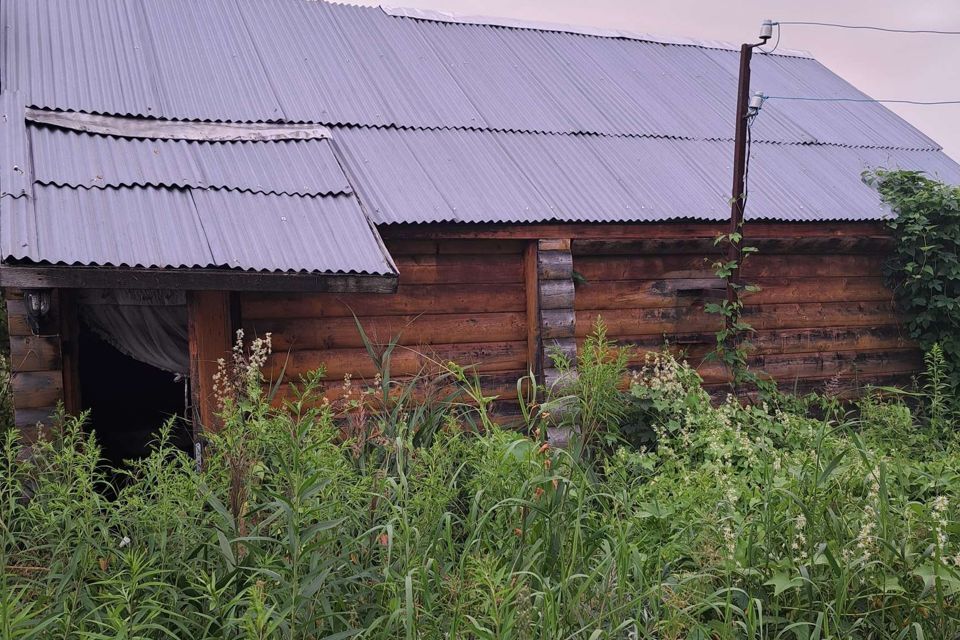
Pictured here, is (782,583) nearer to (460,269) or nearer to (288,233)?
(288,233)

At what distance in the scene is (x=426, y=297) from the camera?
273 inches

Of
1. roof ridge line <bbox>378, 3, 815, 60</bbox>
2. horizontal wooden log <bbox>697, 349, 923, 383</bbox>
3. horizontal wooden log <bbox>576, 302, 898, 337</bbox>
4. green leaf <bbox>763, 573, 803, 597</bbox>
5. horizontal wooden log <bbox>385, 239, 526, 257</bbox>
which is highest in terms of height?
roof ridge line <bbox>378, 3, 815, 60</bbox>

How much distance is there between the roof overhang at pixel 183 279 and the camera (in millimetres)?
4934

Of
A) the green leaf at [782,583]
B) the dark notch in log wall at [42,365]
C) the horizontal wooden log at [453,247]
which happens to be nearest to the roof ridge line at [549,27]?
the horizontal wooden log at [453,247]

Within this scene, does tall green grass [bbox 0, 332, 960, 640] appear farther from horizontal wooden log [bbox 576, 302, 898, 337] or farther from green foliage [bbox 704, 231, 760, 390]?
horizontal wooden log [bbox 576, 302, 898, 337]

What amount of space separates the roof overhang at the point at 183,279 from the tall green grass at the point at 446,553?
141cm

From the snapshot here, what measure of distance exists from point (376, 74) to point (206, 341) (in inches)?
145

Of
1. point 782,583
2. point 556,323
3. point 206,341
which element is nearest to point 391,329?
point 556,323

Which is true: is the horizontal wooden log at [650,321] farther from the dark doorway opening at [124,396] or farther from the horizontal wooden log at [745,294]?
the dark doorway opening at [124,396]

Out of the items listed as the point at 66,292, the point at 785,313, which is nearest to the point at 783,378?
the point at 785,313

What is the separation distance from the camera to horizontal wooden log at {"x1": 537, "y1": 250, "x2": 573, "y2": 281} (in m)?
7.11

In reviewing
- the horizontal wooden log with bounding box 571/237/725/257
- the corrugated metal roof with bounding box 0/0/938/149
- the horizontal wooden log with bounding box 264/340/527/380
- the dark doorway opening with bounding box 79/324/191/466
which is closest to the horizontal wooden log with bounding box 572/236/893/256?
the horizontal wooden log with bounding box 571/237/725/257

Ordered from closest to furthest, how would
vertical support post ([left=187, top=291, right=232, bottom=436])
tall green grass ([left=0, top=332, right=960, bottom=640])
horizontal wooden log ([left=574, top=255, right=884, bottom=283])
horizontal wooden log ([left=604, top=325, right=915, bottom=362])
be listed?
1. tall green grass ([left=0, top=332, right=960, bottom=640])
2. vertical support post ([left=187, top=291, right=232, bottom=436])
3. horizontal wooden log ([left=574, top=255, right=884, bottom=283])
4. horizontal wooden log ([left=604, top=325, right=915, bottom=362])

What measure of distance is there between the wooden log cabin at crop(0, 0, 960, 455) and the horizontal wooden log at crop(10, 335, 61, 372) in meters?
0.02
